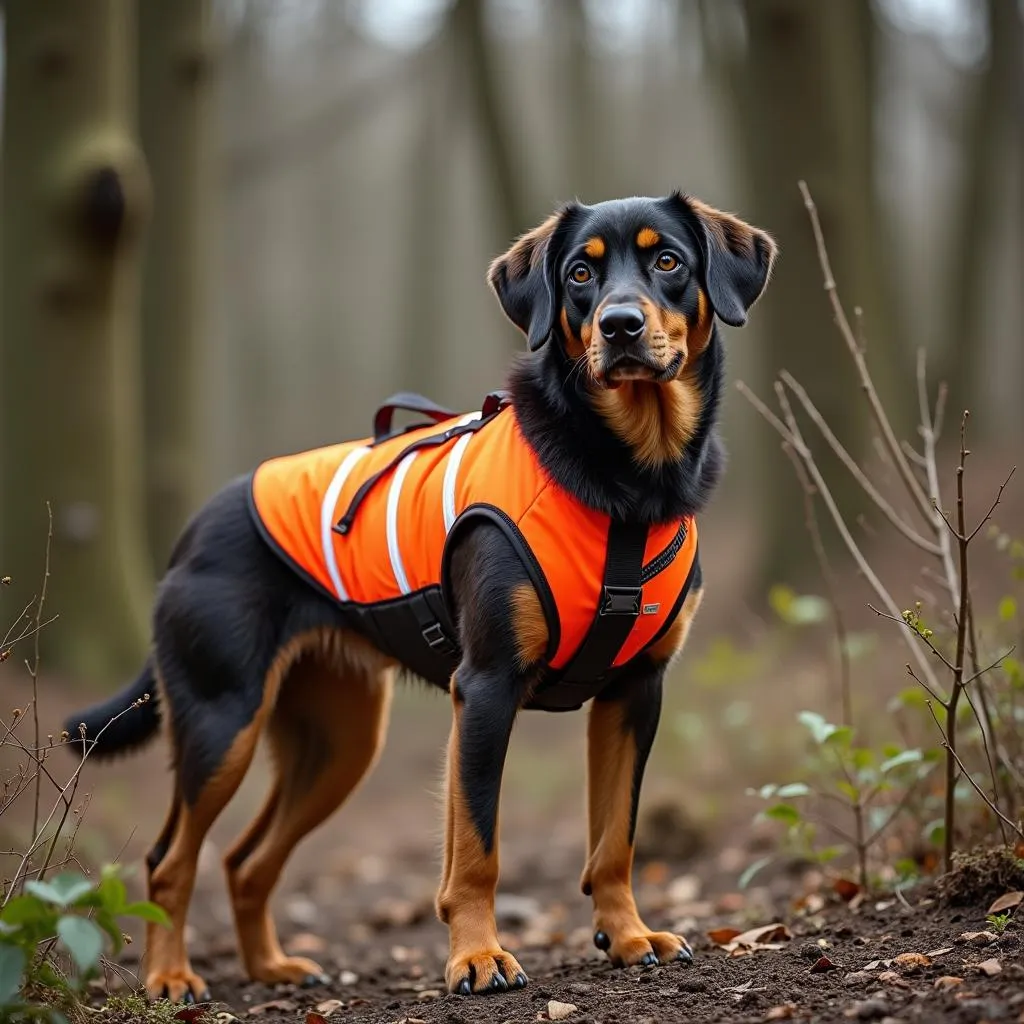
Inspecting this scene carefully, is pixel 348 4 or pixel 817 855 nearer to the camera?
pixel 817 855

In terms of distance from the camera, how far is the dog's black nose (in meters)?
3.90

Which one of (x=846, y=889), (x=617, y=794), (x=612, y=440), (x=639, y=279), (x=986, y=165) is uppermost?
(x=986, y=165)

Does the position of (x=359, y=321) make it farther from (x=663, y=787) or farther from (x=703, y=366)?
(x=703, y=366)

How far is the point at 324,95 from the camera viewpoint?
24609 millimetres

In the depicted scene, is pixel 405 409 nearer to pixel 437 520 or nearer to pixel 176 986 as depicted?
pixel 437 520

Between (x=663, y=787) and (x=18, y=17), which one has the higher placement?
(x=18, y=17)

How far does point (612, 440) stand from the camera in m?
4.18

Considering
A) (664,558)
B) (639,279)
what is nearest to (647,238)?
(639,279)

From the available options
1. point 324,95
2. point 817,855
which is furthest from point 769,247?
point 324,95

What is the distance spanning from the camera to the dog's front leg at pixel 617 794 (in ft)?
14.3

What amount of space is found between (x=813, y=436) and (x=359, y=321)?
24926 mm

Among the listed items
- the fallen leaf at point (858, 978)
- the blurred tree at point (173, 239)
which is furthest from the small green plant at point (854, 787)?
the blurred tree at point (173, 239)

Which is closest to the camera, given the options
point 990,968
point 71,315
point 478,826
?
point 990,968

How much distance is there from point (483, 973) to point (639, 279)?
217cm
